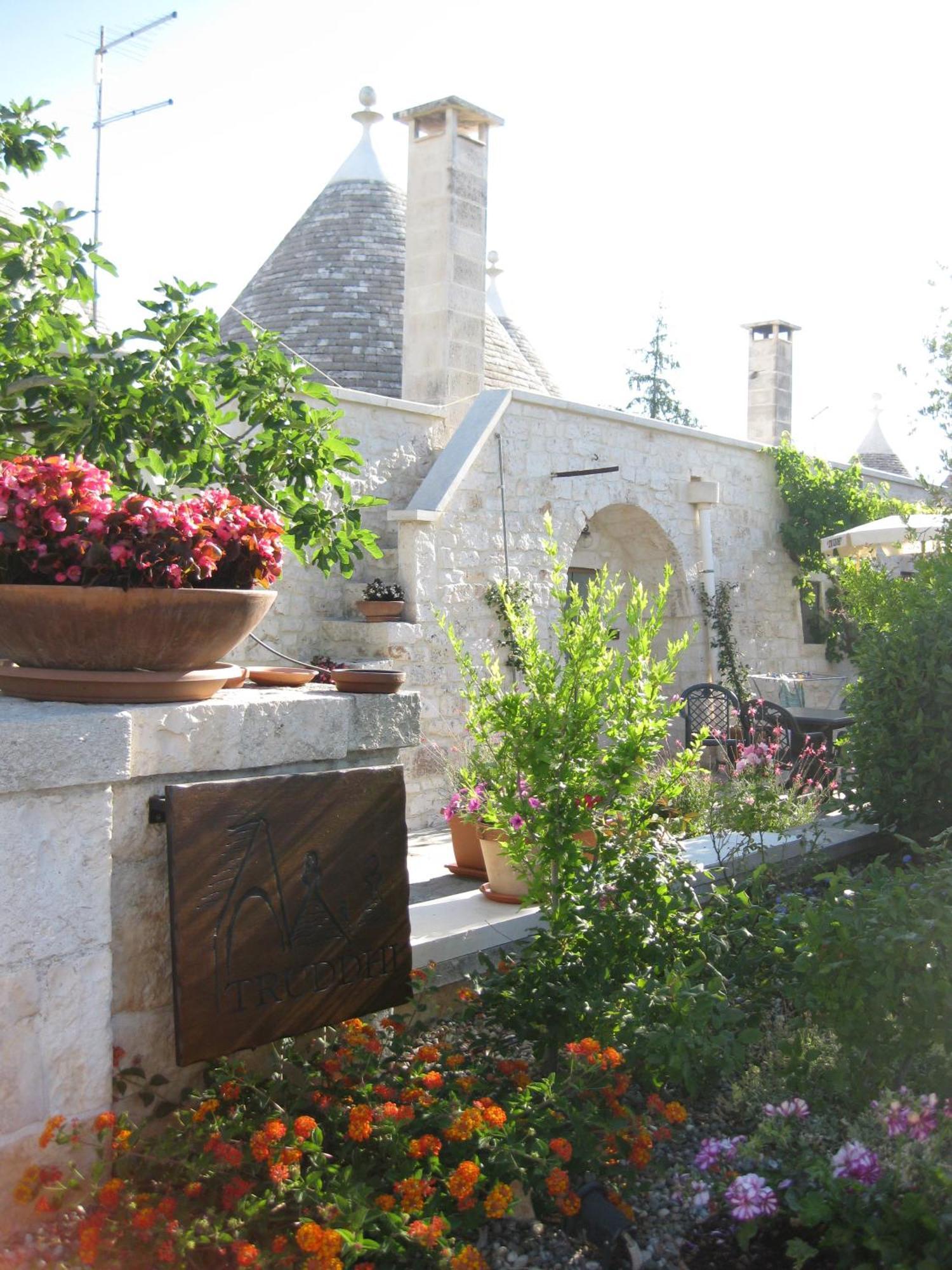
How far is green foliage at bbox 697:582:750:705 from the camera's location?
11.7m

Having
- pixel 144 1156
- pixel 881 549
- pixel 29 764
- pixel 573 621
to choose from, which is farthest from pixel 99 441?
pixel 881 549

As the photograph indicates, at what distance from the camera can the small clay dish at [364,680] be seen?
269 centimetres

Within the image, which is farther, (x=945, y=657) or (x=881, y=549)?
(x=881, y=549)

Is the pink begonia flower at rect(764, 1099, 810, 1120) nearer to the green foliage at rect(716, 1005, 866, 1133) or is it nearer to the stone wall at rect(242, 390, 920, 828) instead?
the green foliage at rect(716, 1005, 866, 1133)

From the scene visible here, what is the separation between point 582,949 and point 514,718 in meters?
0.69

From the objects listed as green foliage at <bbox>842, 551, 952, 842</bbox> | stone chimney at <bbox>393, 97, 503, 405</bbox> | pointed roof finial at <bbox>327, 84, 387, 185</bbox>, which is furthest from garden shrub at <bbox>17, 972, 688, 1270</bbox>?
pointed roof finial at <bbox>327, 84, 387, 185</bbox>

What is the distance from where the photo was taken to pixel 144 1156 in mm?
2041

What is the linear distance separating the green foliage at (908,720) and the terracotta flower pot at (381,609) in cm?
443

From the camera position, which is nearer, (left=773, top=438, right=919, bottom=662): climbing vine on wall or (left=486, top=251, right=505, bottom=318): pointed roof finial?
(left=773, top=438, right=919, bottom=662): climbing vine on wall

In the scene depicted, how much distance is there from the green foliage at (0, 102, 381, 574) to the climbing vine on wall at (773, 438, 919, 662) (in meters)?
10.1

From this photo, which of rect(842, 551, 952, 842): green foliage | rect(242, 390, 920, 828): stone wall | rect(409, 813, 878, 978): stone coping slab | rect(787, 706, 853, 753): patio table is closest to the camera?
rect(409, 813, 878, 978): stone coping slab

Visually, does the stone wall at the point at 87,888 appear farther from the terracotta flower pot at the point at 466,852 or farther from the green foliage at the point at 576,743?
the terracotta flower pot at the point at 466,852

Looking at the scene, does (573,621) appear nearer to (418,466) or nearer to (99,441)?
(99,441)

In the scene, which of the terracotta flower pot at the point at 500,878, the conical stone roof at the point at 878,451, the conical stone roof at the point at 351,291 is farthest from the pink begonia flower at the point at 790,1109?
the conical stone roof at the point at 878,451
